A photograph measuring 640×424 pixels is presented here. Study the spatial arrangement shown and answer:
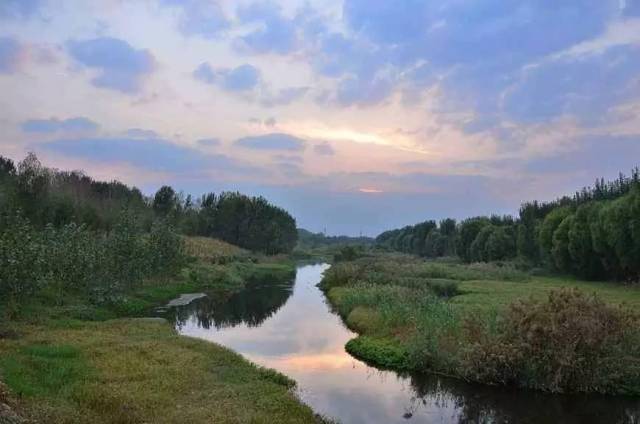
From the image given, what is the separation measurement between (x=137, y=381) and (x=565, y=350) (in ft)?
45.9

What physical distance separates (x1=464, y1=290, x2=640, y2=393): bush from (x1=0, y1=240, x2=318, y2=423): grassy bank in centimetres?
771

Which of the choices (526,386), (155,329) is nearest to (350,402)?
(526,386)

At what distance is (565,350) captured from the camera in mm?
19859

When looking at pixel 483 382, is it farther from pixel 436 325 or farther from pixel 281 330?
pixel 281 330

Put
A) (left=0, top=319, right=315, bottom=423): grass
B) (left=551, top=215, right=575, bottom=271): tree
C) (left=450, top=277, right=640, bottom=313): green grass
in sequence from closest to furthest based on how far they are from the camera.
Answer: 1. (left=0, top=319, right=315, bottom=423): grass
2. (left=450, top=277, right=640, bottom=313): green grass
3. (left=551, top=215, right=575, bottom=271): tree

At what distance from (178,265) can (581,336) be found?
39.8m

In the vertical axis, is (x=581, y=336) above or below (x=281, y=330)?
above

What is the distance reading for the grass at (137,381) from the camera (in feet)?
43.7

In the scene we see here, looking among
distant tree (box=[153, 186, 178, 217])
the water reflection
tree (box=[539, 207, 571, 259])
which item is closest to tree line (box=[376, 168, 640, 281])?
tree (box=[539, 207, 571, 259])

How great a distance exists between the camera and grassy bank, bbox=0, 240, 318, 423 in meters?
13.4

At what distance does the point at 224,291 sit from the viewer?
54.5 m

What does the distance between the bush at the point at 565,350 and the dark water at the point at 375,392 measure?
2.10 feet

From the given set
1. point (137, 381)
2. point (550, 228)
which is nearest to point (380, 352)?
point (137, 381)

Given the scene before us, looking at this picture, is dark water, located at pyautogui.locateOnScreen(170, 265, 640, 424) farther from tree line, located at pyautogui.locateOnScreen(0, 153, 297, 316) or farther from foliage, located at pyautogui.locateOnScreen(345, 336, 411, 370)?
tree line, located at pyautogui.locateOnScreen(0, 153, 297, 316)
